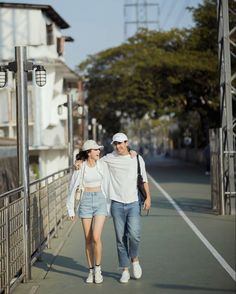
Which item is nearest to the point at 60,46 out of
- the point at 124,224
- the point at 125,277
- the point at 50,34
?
the point at 50,34

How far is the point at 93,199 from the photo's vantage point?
7.98m

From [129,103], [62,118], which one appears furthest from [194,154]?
[62,118]

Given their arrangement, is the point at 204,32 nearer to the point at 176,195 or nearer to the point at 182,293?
the point at 176,195

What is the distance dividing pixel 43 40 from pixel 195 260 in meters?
33.9

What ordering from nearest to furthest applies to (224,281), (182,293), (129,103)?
1. (182,293)
2. (224,281)
3. (129,103)

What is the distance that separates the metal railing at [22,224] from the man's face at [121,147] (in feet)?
4.23

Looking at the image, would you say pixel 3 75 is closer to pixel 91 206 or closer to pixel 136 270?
pixel 91 206

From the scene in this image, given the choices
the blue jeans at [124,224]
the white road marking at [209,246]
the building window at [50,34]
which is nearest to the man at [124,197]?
the blue jeans at [124,224]

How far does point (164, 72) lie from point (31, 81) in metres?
11.0

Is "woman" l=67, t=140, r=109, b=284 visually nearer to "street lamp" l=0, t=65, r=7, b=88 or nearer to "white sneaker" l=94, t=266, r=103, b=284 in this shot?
"white sneaker" l=94, t=266, r=103, b=284

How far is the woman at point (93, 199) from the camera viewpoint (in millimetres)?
7969

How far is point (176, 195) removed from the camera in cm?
2241

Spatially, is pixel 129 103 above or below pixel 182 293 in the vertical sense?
above

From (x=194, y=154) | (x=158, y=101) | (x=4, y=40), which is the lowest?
(x=194, y=154)
